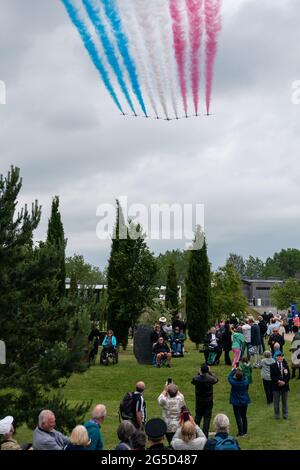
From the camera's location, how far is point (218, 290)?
54.9 metres

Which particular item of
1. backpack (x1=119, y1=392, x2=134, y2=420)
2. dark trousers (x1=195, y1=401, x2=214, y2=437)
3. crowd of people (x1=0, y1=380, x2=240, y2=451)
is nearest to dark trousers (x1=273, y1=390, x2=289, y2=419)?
dark trousers (x1=195, y1=401, x2=214, y2=437)

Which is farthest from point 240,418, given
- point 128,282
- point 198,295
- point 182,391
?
point 198,295

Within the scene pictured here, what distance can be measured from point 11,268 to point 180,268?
138688 mm

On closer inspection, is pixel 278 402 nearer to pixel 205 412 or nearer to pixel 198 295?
pixel 205 412

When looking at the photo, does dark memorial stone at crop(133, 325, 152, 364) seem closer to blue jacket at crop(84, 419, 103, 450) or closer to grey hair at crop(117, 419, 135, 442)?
blue jacket at crop(84, 419, 103, 450)

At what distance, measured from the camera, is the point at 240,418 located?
14.1 meters

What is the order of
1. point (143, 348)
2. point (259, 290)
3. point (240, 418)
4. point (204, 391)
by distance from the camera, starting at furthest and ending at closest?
point (259, 290) → point (143, 348) → point (240, 418) → point (204, 391)

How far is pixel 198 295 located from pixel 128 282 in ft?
14.2

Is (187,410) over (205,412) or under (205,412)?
over

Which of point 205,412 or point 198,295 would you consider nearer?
point 205,412

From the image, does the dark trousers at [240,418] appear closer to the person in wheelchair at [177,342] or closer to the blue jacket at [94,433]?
the blue jacket at [94,433]

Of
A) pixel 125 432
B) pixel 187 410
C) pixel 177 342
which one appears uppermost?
pixel 177 342

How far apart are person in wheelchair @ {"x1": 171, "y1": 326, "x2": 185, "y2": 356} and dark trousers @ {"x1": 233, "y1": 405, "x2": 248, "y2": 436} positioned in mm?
10747

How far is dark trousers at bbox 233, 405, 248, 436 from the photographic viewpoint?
1400cm
